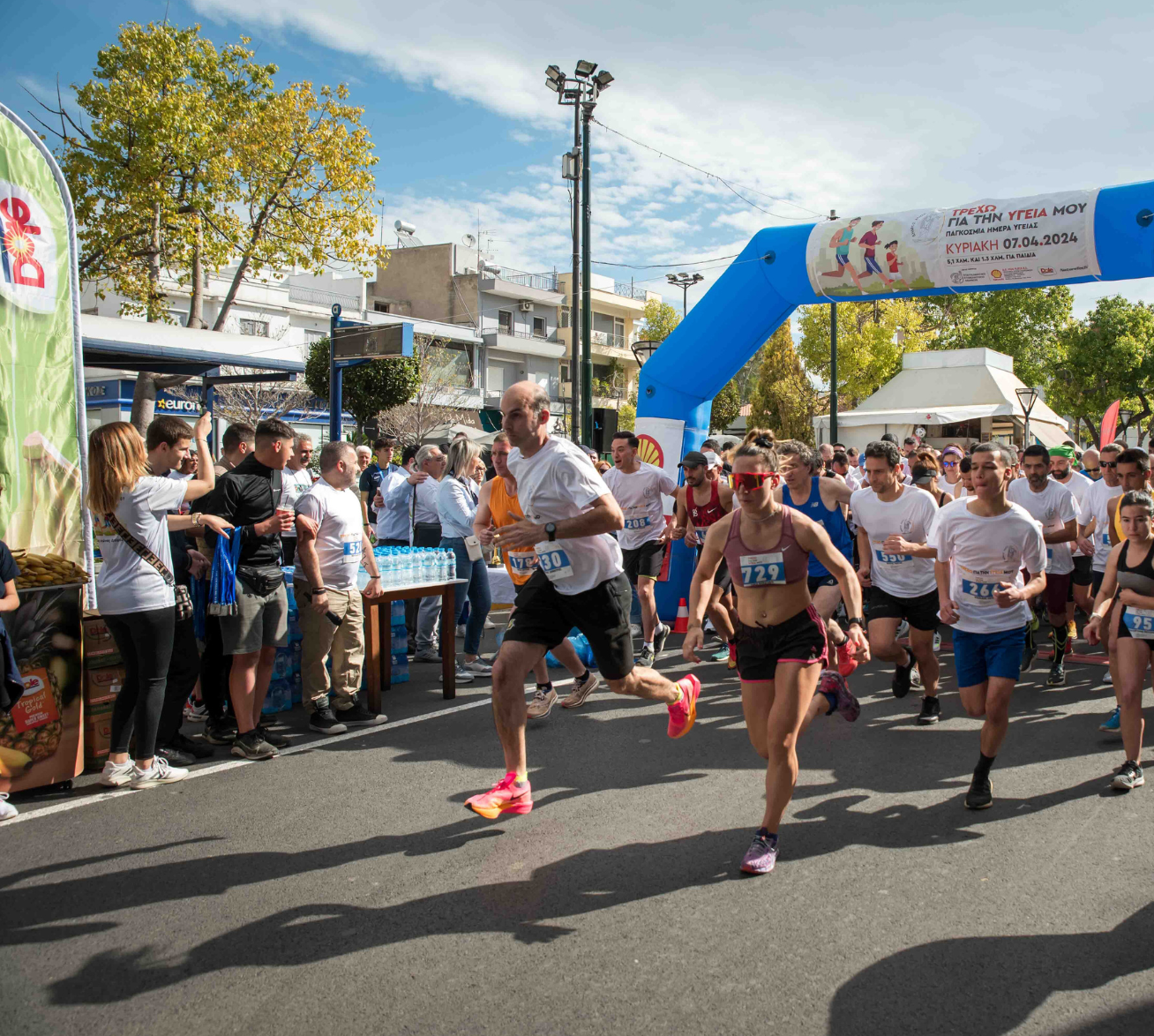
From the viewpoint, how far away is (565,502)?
4566mm

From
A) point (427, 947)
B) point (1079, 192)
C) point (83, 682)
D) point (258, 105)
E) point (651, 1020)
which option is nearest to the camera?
point (651, 1020)

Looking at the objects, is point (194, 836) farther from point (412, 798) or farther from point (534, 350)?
point (534, 350)

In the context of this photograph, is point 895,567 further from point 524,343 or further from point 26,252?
point 524,343

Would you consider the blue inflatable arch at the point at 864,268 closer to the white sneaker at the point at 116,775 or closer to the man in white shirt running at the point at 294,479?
the man in white shirt running at the point at 294,479

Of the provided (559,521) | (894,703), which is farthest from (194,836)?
(894,703)

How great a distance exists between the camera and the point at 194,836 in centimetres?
436

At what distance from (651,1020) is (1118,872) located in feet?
7.58

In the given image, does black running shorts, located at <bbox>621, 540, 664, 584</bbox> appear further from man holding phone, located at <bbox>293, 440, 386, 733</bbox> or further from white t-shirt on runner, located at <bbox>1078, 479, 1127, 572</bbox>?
white t-shirt on runner, located at <bbox>1078, 479, 1127, 572</bbox>

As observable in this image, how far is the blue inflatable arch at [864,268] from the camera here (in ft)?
31.8

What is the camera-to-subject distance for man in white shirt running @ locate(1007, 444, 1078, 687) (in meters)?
7.90

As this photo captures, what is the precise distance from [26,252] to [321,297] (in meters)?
44.8

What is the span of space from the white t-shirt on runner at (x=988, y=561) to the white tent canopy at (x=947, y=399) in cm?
2646

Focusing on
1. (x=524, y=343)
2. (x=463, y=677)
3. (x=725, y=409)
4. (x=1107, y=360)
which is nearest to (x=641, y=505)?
(x=463, y=677)

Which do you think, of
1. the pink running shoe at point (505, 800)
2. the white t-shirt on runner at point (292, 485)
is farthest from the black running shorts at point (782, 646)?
the white t-shirt on runner at point (292, 485)
